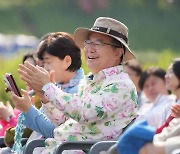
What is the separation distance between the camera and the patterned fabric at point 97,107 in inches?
270

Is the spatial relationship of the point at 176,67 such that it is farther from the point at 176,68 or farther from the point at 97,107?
the point at 97,107

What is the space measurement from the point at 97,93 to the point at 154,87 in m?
5.56

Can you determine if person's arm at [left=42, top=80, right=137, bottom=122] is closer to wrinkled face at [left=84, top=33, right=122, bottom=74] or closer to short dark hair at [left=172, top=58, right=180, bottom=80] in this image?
wrinkled face at [left=84, top=33, right=122, bottom=74]

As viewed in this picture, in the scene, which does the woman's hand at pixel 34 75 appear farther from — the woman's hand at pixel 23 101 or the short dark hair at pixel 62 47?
the short dark hair at pixel 62 47

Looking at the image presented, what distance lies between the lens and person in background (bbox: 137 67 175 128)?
37.8 feet

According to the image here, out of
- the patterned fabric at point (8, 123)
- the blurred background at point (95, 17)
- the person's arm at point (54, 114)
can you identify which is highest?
the person's arm at point (54, 114)

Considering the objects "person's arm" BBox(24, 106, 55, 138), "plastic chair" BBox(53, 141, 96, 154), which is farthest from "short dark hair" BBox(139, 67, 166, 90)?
"plastic chair" BBox(53, 141, 96, 154)

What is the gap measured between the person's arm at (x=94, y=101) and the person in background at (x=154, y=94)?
13.9 ft

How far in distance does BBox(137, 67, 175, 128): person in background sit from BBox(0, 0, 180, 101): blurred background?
30.8m

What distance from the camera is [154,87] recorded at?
40.9ft

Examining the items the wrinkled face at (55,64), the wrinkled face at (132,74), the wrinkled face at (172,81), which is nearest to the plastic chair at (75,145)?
the wrinkled face at (55,64)

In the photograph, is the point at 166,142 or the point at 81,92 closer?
the point at 166,142

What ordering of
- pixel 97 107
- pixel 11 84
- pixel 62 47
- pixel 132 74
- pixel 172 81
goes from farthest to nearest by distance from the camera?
pixel 132 74
pixel 172 81
pixel 62 47
pixel 11 84
pixel 97 107

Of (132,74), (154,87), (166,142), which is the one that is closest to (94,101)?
(166,142)
